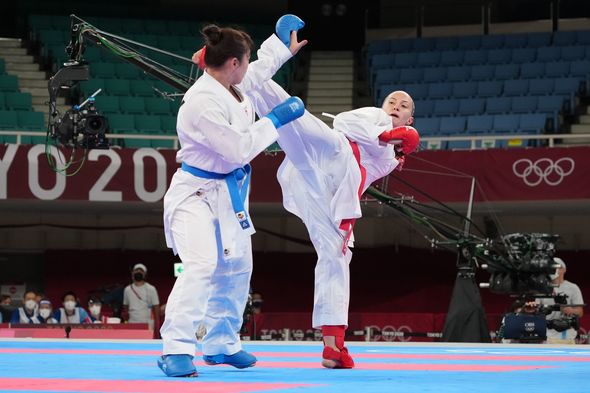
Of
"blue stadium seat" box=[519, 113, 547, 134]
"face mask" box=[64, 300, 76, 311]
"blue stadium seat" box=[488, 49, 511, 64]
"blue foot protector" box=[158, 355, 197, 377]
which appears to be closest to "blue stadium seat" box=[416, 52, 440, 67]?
"blue stadium seat" box=[488, 49, 511, 64]

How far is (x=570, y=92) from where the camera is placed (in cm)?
1812

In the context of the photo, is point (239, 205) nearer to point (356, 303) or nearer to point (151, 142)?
point (151, 142)

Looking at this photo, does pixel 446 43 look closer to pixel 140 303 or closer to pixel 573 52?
pixel 573 52

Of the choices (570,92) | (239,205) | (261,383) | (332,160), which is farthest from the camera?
(570,92)

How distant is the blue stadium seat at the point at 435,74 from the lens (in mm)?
19531

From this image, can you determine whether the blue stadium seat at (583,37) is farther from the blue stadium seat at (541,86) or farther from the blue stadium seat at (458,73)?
the blue stadium seat at (458,73)

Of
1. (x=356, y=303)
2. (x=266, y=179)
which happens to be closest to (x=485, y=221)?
(x=356, y=303)

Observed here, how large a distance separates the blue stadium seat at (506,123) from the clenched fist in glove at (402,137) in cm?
1192

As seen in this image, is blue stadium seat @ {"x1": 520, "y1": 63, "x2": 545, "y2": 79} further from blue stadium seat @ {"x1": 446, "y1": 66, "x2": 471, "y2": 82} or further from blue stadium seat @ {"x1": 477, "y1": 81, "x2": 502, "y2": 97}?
blue stadium seat @ {"x1": 446, "y1": 66, "x2": 471, "y2": 82}

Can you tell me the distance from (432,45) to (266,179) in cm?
700

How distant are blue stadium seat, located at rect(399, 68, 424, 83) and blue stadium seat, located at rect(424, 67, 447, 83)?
11 cm

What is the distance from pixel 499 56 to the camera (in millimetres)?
19672

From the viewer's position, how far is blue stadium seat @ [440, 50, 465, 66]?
19.9m

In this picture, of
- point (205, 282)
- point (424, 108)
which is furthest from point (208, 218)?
point (424, 108)
